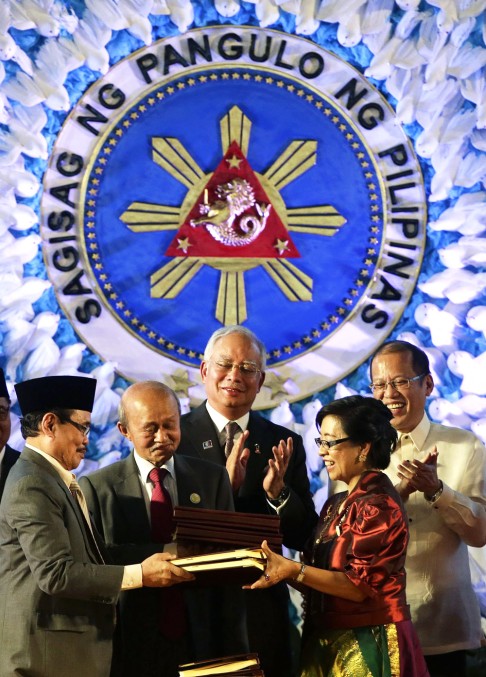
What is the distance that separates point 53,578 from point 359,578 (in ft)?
3.01

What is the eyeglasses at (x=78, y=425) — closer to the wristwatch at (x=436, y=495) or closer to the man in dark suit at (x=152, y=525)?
the man in dark suit at (x=152, y=525)

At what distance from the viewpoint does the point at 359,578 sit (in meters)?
3.50

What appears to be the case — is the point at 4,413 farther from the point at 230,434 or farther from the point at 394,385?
the point at 394,385

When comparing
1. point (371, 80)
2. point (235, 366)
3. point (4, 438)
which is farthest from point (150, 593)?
point (371, 80)

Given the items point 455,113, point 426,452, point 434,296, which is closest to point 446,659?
point 426,452

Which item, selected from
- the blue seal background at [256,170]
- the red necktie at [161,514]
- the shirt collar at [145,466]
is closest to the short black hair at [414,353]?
the blue seal background at [256,170]

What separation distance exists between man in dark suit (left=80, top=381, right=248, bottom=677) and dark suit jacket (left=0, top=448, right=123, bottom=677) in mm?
191

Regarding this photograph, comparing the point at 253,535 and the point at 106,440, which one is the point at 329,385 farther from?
the point at 253,535

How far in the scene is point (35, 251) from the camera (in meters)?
5.32

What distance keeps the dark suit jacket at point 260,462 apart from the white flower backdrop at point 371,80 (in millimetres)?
873

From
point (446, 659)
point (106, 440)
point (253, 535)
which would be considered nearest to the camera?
point (253, 535)

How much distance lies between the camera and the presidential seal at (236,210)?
212 inches

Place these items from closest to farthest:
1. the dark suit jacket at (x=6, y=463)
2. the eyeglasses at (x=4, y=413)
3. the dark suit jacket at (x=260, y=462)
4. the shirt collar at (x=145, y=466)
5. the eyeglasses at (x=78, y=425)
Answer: the eyeglasses at (x=78, y=425), the shirt collar at (x=145, y=466), the dark suit jacket at (x=260, y=462), the dark suit jacket at (x=6, y=463), the eyeglasses at (x=4, y=413)

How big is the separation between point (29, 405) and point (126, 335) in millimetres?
1792
